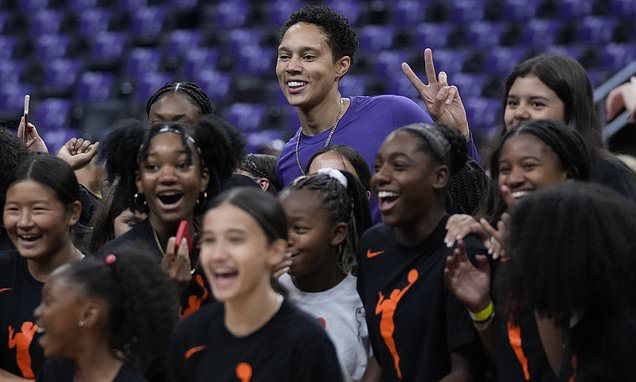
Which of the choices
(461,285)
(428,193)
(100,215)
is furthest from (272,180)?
(461,285)

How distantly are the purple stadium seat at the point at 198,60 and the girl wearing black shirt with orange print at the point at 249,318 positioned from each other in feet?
29.4

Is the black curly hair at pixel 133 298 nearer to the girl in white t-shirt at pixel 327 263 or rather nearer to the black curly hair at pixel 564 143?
the girl in white t-shirt at pixel 327 263

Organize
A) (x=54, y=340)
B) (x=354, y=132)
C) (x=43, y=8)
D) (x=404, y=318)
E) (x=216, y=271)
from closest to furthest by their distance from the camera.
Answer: (x=216, y=271)
(x=54, y=340)
(x=404, y=318)
(x=354, y=132)
(x=43, y=8)

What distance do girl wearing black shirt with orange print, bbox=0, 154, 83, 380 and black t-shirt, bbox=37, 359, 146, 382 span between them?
0.56 metres

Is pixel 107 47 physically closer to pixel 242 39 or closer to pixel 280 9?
pixel 242 39

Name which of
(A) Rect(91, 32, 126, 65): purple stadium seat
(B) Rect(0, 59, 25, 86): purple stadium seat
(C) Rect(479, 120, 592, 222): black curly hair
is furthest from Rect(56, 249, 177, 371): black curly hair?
(B) Rect(0, 59, 25, 86): purple stadium seat

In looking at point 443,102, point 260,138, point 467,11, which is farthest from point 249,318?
point 467,11

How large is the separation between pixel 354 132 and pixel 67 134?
7038 millimetres

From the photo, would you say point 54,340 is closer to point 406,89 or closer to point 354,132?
point 354,132

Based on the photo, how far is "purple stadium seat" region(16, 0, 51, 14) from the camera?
1414 cm

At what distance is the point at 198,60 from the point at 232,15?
82 cm

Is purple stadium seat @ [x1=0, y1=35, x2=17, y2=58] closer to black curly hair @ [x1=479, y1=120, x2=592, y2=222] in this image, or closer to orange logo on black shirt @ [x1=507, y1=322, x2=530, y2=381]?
black curly hair @ [x1=479, y1=120, x2=592, y2=222]

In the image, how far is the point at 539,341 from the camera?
406 cm

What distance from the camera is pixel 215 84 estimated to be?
1252cm
